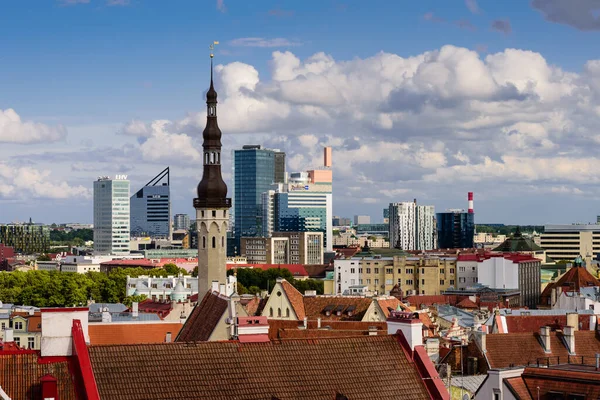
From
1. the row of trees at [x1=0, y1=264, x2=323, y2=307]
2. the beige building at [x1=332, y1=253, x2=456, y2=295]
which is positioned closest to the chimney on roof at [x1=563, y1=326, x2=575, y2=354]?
the row of trees at [x1=0, y1=264, x2=323, y2=307]

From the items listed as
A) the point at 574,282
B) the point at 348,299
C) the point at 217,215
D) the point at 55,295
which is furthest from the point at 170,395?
the point at 55,295

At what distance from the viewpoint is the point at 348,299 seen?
86.9m

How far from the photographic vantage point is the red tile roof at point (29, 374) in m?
26.9

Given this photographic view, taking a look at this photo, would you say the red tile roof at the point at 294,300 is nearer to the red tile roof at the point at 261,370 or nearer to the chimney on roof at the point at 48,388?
the red tile roof at the point at 261,370

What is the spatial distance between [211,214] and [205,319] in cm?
5410

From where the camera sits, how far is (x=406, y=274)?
631ft

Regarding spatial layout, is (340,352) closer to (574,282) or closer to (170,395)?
(170,395)

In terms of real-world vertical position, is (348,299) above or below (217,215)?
below

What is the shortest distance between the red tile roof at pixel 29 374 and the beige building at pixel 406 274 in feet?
515

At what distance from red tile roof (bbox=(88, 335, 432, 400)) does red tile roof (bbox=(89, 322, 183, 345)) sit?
4855cm

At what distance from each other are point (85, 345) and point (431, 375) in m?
8.92

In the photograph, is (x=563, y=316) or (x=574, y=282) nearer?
(x=563, y=316)

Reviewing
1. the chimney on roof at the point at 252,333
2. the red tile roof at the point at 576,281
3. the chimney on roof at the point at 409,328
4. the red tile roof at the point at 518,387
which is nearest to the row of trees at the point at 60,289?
the red tile roof at the point at 576,281

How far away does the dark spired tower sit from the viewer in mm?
109562
